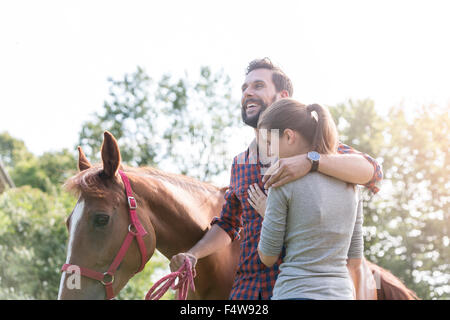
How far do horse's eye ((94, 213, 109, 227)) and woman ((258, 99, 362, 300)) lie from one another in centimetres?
120

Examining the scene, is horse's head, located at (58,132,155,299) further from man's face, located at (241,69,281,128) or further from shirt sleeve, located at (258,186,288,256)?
shirt sleeve, located at (258,186,288,256)

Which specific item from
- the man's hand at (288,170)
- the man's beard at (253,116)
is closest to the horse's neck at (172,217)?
the man's beard at (253,116)

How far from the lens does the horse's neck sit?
3.27 meters

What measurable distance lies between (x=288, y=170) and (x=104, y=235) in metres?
1.41

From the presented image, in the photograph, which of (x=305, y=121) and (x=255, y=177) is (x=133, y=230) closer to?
(x=255, y=177)

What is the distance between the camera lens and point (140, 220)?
120 inches

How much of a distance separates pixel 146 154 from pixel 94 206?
21491 millimetres

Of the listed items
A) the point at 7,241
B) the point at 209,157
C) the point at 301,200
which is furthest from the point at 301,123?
the point at 209,157

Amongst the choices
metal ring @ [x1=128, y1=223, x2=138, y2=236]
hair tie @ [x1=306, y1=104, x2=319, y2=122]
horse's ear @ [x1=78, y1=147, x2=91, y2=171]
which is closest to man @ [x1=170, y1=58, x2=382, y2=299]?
hair tie @ [x1=306, y1=104, x2=319, y2=122]

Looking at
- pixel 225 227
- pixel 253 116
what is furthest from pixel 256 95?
pixel 225 227

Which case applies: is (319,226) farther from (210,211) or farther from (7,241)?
(7,241)

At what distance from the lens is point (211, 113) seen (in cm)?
2486

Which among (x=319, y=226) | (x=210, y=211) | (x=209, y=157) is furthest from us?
(x=209, y=157)

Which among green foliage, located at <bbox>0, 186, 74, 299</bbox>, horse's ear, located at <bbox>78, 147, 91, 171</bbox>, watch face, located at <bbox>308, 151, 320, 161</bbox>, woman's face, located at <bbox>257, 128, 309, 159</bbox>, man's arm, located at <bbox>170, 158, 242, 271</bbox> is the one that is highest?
woman's face, located at <bbox>257, 128, 309, 159</bbox>
